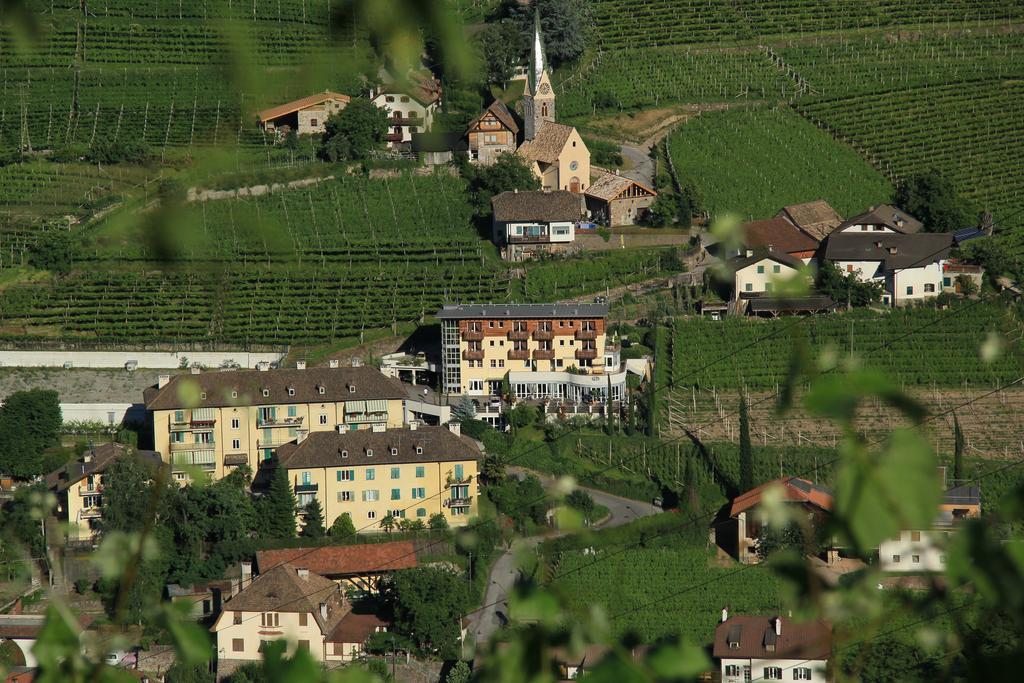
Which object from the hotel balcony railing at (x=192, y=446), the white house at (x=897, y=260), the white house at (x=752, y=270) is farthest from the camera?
the white house at (x=897, y=260)

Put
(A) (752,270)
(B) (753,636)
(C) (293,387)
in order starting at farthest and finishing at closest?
(A) (752,270)
(C) (293,387)
(B) (753,636)

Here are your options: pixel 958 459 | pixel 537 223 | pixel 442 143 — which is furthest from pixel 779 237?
pixel 958 459

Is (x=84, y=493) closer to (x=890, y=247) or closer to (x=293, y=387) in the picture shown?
(x=293, y=387)

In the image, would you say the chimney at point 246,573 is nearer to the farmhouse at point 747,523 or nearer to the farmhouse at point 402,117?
the farmhouse at point 747,523

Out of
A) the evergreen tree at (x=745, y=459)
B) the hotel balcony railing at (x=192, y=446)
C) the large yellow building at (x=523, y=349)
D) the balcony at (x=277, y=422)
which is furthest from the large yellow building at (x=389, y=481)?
the evergreen tree at (x=745, y=459)

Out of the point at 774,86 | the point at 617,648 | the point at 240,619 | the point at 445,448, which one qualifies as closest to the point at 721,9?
the point at 774,86

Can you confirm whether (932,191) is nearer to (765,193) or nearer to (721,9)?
(765,193)

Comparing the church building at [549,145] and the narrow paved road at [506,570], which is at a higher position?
the church building at [549,145]
